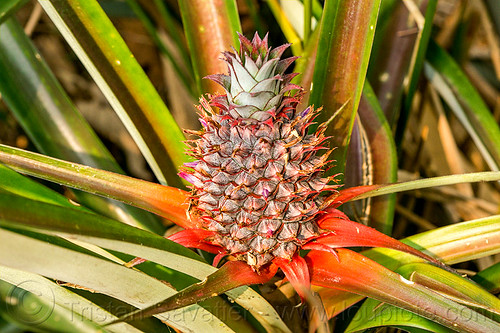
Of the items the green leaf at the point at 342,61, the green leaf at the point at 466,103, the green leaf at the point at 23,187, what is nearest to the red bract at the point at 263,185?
the green leaf at the point at 342,61

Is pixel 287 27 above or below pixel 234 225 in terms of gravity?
above

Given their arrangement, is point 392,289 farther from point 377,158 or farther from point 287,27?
point 287,27

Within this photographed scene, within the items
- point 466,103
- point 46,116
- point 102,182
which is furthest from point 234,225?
point 466,103

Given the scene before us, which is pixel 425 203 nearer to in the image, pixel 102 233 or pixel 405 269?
pixel 405 269

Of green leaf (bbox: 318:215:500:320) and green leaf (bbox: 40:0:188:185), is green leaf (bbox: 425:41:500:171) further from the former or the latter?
green leaf (bbox: 40:0:188:185)

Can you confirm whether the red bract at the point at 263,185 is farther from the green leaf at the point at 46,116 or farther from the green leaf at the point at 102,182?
the green leaf at the point at 46,116

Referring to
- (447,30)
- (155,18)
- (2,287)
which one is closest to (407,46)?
(447,30)
